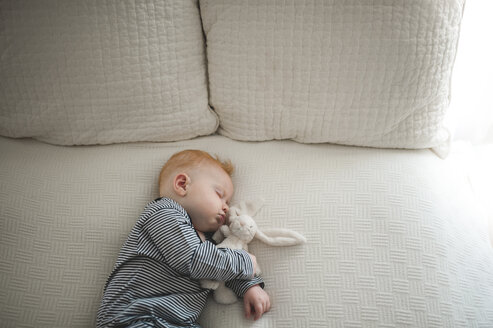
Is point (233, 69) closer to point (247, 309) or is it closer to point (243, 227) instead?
point (243, 227)

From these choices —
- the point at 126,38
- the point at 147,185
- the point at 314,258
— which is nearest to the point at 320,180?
the point at 314,258

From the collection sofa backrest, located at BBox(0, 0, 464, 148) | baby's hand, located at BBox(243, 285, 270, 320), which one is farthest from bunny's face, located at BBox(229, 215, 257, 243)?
sofa backrest, located at BBox(0, 0, 464, 148)

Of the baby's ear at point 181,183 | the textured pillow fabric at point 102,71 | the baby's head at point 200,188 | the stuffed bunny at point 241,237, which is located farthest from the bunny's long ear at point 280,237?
the textured pillow fabric at point 102,71

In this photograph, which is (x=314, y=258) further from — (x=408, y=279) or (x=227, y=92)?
(x=227, y=92)

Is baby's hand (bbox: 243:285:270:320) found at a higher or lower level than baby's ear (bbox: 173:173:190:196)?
lower

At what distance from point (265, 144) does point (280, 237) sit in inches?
13.7

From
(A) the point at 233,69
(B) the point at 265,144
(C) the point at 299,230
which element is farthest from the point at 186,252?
(A) the point at 233,69

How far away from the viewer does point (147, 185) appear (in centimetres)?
119

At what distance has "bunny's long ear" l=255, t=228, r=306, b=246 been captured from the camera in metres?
1.04

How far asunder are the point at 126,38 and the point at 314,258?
33.2 inches

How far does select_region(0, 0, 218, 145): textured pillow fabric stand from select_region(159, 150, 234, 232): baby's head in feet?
0.67

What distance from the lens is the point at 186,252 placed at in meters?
0.95

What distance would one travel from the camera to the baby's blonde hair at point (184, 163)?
111 centimetres

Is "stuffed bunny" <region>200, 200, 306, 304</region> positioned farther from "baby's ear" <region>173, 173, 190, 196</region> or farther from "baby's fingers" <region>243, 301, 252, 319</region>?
"baby's ear" <region>173, 173, 190, 196</region>
